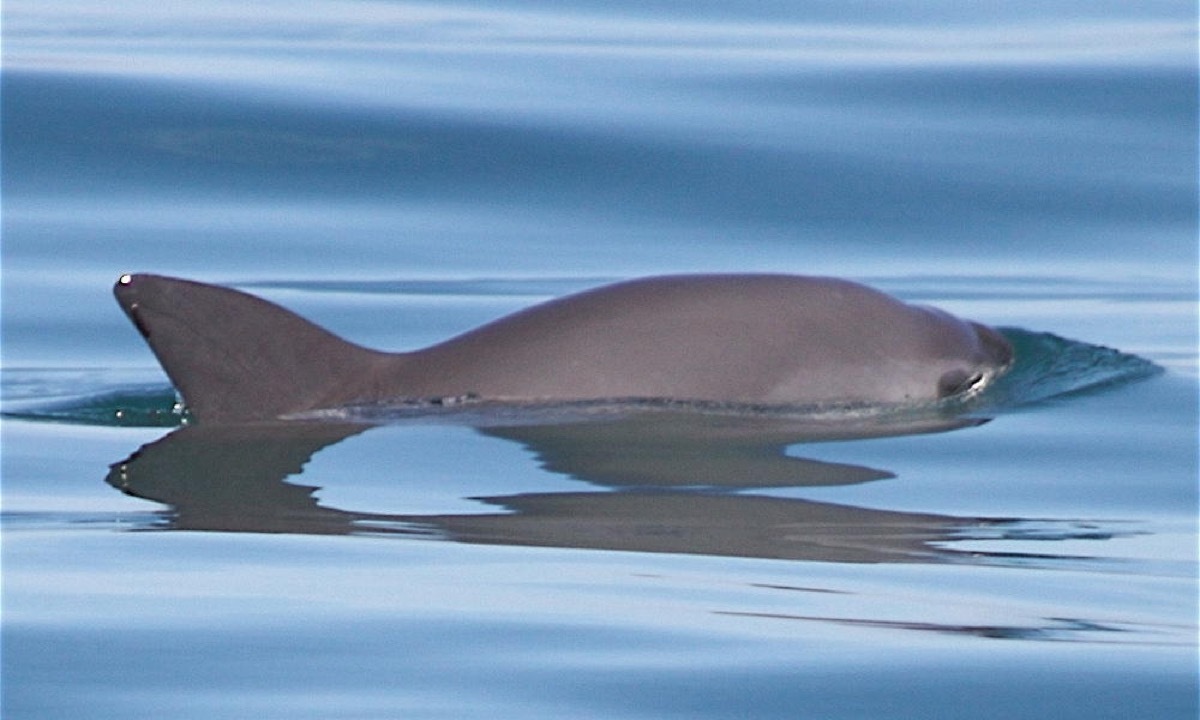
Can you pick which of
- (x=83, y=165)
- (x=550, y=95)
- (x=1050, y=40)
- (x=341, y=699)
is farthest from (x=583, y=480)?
(x=1050, y=40)

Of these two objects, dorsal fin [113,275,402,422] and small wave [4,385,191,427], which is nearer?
dorsal fin [113,275,402,422]

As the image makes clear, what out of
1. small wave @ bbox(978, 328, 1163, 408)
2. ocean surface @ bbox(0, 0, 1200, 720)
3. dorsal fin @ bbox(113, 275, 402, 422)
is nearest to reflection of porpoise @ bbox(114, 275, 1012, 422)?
dorsal fin @ bbox(113, 275, 402, 422)

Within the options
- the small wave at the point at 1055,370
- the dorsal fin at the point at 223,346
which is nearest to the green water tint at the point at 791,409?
the small wave at the point at 1055,370

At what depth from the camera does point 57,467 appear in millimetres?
6758

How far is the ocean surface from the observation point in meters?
4.51

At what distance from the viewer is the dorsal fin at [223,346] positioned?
7250mm

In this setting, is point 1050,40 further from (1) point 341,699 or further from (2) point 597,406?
(1) point 341,699

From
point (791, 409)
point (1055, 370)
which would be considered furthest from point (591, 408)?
point (1055, 370)

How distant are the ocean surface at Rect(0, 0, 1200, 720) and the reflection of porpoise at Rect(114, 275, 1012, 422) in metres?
0.12

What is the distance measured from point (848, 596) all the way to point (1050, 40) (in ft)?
39.2

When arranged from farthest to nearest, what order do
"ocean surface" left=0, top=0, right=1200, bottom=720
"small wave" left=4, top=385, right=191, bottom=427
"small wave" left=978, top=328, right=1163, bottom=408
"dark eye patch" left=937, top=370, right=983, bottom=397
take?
"small wave" left=978, top=328, right=1163, bottom=408 < "dark eye patch" left=937, top=370, right=983, bottom=397 < "small wave" left=4, top=385, right=191, bottom=427 < "ocean surface" left=0, top=0, right=1200, bottom=720

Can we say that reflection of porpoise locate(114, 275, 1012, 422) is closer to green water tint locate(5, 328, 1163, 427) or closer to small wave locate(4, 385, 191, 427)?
green water tint locate(5, 328, 1163, 427)

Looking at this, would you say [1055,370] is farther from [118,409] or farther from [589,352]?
[118,409]

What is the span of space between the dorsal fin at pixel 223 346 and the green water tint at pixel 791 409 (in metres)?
0.14
